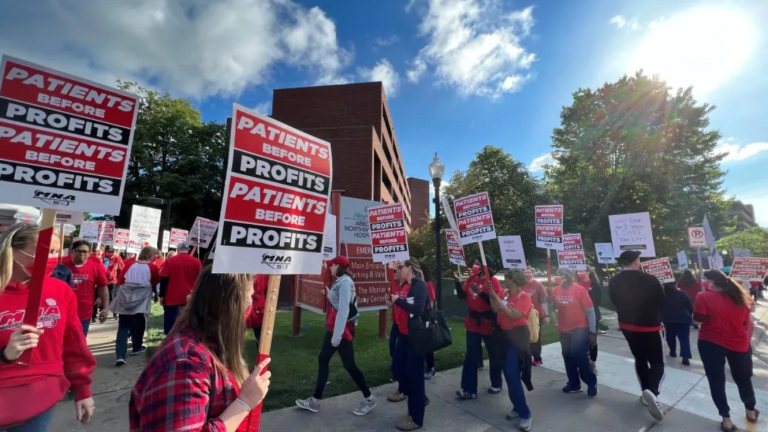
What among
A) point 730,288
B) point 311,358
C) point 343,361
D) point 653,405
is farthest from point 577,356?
point 311,358

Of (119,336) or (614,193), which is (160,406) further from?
(614,193)

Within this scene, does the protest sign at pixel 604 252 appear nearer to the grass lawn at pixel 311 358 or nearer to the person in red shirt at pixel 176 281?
the grass lawn at pixel 311 358

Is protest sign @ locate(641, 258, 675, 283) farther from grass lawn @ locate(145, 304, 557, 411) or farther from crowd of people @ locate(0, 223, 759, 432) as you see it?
grass lawn @ locate(145, 304, 557, 411)

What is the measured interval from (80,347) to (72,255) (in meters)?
3.95

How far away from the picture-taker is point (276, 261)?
2396 mm

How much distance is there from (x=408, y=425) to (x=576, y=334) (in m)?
2.97

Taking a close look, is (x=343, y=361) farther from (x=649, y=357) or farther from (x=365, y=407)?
(x=649, y=357)

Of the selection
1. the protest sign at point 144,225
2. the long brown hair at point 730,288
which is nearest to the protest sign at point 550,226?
the long brown hair at point 730,288

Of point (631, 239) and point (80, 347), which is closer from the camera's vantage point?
point (80, 347)

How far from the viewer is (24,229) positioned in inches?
89.1

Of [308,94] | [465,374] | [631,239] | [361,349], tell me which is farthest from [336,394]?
[308,94]

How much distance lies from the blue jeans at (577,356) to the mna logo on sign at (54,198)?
20.2 feet

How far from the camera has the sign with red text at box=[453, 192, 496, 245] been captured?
6656 mm

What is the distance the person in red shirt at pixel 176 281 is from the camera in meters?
6.66
